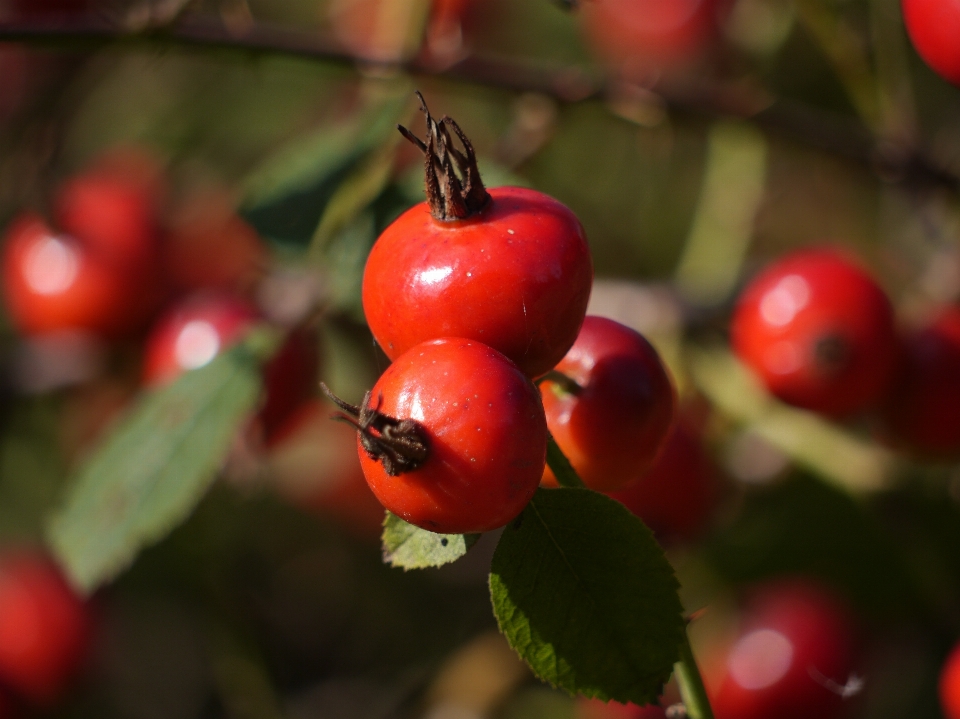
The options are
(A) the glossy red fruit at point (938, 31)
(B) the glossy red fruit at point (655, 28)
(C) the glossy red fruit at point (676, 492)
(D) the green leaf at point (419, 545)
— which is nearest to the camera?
(D) the green leaf at point (419, 545)

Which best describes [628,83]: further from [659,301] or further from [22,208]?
[22,208]

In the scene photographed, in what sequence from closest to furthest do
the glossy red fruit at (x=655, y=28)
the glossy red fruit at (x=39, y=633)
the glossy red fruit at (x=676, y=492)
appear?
the glossy red fruit at (x=676, y=492) → the glossy red fruit at (x=39, y=633) → the glossy red fruit at (x=655, y=28)

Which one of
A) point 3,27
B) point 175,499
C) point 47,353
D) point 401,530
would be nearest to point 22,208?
point 47,353

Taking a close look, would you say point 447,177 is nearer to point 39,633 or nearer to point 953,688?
point 953,688

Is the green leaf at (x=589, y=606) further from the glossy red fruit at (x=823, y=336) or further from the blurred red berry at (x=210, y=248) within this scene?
the blurred red berry at (x=210, y=248)

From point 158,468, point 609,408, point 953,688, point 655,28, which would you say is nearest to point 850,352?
point 953,688

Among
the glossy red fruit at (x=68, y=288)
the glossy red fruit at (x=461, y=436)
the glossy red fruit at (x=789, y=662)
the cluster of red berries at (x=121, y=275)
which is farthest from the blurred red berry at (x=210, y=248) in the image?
the glossy red fruit at (x=461, y=436)

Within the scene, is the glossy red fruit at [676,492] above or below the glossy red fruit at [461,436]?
below
